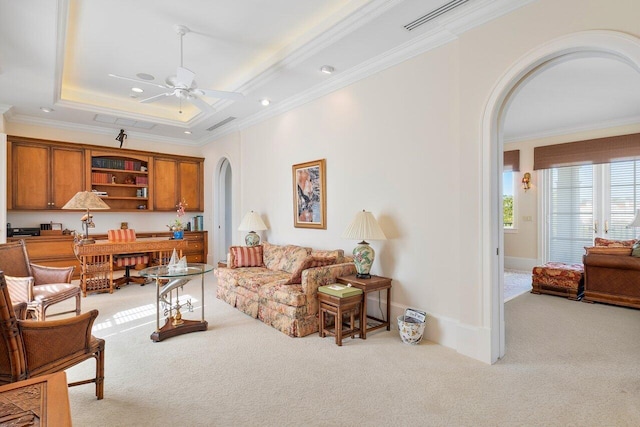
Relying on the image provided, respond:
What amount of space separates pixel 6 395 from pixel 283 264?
12.0ft

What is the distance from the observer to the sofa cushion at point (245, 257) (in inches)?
202

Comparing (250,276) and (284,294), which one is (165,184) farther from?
(284,294)

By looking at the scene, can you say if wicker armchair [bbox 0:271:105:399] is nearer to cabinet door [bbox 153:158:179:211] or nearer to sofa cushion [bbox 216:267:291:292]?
sofa cushion [bbox 216:267:291:292]

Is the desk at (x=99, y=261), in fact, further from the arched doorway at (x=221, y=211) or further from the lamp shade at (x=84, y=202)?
the arched doorway at (x=221, y=211)

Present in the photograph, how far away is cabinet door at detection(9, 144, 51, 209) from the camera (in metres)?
5.79

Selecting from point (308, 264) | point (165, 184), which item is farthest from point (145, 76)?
point (308, 264)

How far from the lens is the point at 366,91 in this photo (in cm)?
408

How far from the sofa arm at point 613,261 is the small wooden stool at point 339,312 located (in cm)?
369

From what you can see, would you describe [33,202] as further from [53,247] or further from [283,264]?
[283,264]

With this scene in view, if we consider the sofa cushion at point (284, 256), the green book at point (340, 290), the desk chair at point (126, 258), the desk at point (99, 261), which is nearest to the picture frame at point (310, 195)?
the sofa cushion at point (284, 256)

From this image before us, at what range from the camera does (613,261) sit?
15.3 ft

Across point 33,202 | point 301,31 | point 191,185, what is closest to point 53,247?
point 33,202

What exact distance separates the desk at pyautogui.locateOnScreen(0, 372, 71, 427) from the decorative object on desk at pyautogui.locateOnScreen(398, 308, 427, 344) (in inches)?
109

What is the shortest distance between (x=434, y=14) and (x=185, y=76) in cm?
253
